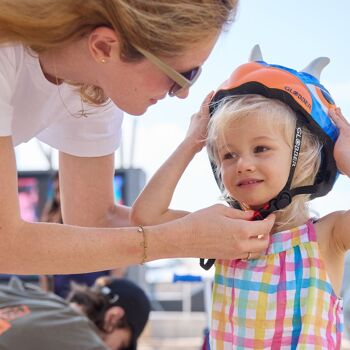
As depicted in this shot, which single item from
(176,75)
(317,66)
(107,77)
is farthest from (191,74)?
(317,66)

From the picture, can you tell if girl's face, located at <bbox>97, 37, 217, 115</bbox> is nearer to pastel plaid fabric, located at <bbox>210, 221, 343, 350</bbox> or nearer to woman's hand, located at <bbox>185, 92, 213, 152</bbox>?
woman's hand, located at <bbox>185, 92, 213, 152</bbox>

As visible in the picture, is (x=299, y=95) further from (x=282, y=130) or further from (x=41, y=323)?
(x=41, y=323)

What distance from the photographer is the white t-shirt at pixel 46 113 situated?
89.3 inches

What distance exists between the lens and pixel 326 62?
263cm

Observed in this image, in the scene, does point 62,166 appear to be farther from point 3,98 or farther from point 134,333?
point 134,333

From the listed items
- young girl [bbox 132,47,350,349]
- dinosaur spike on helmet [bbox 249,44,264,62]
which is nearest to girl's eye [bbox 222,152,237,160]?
young girl [bbox 132,47,350,349]

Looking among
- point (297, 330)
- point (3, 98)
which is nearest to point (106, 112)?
point (3, 98)

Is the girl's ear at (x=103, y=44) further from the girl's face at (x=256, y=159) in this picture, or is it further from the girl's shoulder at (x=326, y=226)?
the girl's shoulder at (x=326, y=226)

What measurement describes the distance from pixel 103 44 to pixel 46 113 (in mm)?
484

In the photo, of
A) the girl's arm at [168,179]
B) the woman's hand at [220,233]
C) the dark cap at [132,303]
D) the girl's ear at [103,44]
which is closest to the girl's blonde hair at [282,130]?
the girl's arm at [168,179]

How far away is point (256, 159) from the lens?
238 centimetres

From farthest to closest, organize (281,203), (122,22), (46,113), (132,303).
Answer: (132,303)
(46,113)
(281,203)
(122,22)

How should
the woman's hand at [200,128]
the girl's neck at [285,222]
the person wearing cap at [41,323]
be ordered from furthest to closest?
1. the person wearing cap at [41,323]
2. the woman's hand at [200,128]
3. the girl's neck at [285,222]

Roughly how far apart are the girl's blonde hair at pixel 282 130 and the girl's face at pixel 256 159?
0.6 inches
